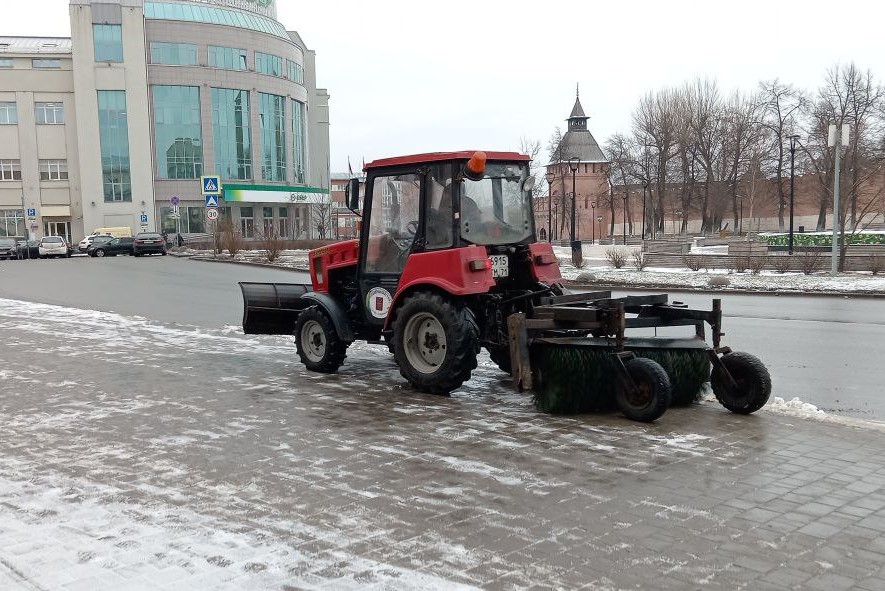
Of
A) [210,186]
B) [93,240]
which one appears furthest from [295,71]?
A: [210,186]

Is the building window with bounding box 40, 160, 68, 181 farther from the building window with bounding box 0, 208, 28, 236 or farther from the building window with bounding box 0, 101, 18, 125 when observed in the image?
the building window with bounding box 0, 101, 18, 125

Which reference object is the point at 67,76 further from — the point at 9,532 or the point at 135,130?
the point at 9,532

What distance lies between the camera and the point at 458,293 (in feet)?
24.7

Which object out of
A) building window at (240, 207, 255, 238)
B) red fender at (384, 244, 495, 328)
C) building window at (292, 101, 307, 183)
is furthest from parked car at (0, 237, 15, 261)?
red fender at (384, 244, 495, 328)

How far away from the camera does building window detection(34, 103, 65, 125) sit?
71.8 metres

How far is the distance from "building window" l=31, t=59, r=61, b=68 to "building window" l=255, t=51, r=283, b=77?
17930mm

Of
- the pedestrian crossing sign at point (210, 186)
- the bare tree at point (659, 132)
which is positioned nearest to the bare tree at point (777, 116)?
the bare tree at point (659, 132)

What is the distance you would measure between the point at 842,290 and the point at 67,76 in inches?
2801

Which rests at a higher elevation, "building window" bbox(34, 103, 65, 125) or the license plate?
"building window" bbox(34, 103, 65, 125)

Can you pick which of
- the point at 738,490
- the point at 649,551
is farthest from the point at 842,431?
the point at 649,551

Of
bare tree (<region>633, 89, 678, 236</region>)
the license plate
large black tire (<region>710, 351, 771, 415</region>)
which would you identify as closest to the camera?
large black tire (<region>710, 351, 771, 415</region>)

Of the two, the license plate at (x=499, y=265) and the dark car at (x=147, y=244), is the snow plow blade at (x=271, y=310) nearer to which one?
the license plate at (x=499, y=265)

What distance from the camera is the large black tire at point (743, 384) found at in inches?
268

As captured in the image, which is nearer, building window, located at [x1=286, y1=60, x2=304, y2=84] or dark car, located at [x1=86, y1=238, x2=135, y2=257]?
dark car, located at [x1=86, y1=238, x2=135, y2=257]
